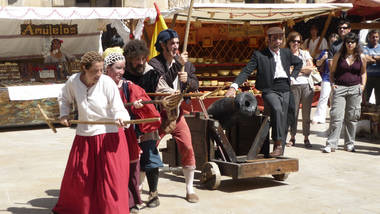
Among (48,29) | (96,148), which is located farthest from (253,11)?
(96,148)

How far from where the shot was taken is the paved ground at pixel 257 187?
5094 mm

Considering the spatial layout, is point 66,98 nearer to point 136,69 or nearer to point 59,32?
point 136,69

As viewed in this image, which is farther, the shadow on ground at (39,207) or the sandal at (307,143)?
the sandal at (307,143)

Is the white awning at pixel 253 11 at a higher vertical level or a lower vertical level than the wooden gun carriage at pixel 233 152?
higher

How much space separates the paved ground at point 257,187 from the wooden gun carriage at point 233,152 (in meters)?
0.18

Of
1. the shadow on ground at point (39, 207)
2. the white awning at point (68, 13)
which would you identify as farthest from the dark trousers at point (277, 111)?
the white awning at point (68, 13)

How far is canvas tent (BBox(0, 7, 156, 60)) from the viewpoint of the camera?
399 inches

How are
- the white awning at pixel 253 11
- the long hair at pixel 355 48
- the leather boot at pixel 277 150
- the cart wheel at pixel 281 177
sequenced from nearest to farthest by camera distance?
the cart wheel at pixel 281 177 < the leather boot at pixel 277 150 < the long hair at pixel 355 48 < the white awning at pixel 253 11

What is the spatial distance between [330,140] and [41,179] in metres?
4.03

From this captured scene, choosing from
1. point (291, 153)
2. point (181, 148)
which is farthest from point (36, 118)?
point (181, 148)

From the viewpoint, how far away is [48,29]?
37.7 ft

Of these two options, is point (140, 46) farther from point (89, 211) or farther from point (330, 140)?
point (330, 140)

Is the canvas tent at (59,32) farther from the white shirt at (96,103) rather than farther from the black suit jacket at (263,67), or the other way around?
the white shirt at (96,103)

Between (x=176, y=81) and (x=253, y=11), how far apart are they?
571 centimetres
